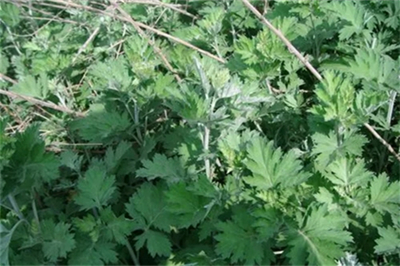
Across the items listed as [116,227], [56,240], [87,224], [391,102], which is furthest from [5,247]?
[391,102]

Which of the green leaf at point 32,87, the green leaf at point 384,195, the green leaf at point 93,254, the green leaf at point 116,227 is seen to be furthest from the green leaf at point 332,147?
the green leaf at point 32,87

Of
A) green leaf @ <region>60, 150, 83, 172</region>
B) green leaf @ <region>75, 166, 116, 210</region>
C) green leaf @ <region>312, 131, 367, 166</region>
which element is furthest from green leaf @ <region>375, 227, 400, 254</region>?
green leaf @ <region>60, 150, 83, 172</region>

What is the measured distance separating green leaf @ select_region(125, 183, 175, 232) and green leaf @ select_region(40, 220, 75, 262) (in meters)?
0.29

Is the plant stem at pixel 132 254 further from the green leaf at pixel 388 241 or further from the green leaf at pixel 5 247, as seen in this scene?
the green leaf at pixel 388 241

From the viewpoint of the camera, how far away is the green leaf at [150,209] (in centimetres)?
245

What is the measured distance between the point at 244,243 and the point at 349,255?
0.41 meters

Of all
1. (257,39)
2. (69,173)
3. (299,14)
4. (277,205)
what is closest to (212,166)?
(277,205)

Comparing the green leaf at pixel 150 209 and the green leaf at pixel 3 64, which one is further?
the green leaf at pixel 3 64

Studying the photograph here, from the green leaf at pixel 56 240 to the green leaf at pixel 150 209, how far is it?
29cm

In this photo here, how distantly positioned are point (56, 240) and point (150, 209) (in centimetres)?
44

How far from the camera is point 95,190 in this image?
2.50 meters

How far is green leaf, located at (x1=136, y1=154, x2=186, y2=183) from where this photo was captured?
7.88ft

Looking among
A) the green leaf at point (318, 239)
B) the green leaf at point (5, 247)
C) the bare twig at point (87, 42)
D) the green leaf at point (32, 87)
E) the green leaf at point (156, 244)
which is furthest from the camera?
the bare twig at point (87, 42)

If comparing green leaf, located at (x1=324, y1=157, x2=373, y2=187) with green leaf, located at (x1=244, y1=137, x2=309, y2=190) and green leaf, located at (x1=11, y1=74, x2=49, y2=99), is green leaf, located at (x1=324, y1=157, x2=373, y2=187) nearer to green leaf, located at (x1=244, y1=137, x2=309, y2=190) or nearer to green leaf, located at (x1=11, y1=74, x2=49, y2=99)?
green leaf, located at (x1=244, y1=137, x2=309, y2=190)
